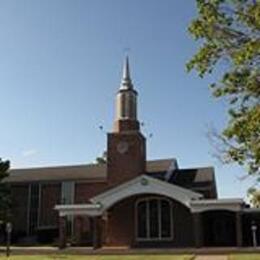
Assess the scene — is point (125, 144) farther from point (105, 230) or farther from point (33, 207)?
point (33, 207)

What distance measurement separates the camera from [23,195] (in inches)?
2153

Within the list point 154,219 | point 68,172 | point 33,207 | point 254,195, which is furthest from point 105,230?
point 254,195

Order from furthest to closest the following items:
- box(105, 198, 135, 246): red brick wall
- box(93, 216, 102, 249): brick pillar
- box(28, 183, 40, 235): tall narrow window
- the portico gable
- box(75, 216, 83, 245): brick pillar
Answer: box(28, 183, 40, 235): tall narrow window < box(75, 216, 83, 245): brick pillar < box(105, 198, 135, 246): red brick wall < the portico gable < box(93, 216, 102, 249): brick pillar

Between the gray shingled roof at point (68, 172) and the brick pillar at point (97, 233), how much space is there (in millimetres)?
10175

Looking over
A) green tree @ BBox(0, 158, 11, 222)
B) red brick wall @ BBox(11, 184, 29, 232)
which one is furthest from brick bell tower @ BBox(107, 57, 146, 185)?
red brick wall @ BBox(11, 184, 29, 232)

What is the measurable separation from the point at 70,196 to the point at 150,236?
13.4 metres

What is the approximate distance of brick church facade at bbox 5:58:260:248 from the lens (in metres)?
41.2

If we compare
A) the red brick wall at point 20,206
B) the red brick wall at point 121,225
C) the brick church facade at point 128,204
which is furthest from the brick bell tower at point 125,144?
the red brick wall at point 20,206

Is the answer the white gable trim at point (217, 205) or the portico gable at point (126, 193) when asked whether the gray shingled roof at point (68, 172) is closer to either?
the portico gable at point (126, 193)

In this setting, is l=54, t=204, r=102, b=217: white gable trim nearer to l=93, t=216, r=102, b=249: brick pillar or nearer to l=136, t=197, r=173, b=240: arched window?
l=93, t=216, r=102, b=249: brick pillar

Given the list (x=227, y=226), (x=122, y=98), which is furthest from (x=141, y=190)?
(x=122, y=98)

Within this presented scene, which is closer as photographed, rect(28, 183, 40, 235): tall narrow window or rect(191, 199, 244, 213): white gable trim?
rect(191, 199, 244, 213): white gable trim

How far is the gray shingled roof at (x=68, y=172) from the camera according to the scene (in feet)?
175

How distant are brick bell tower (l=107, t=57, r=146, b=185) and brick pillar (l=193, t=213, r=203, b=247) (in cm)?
861
